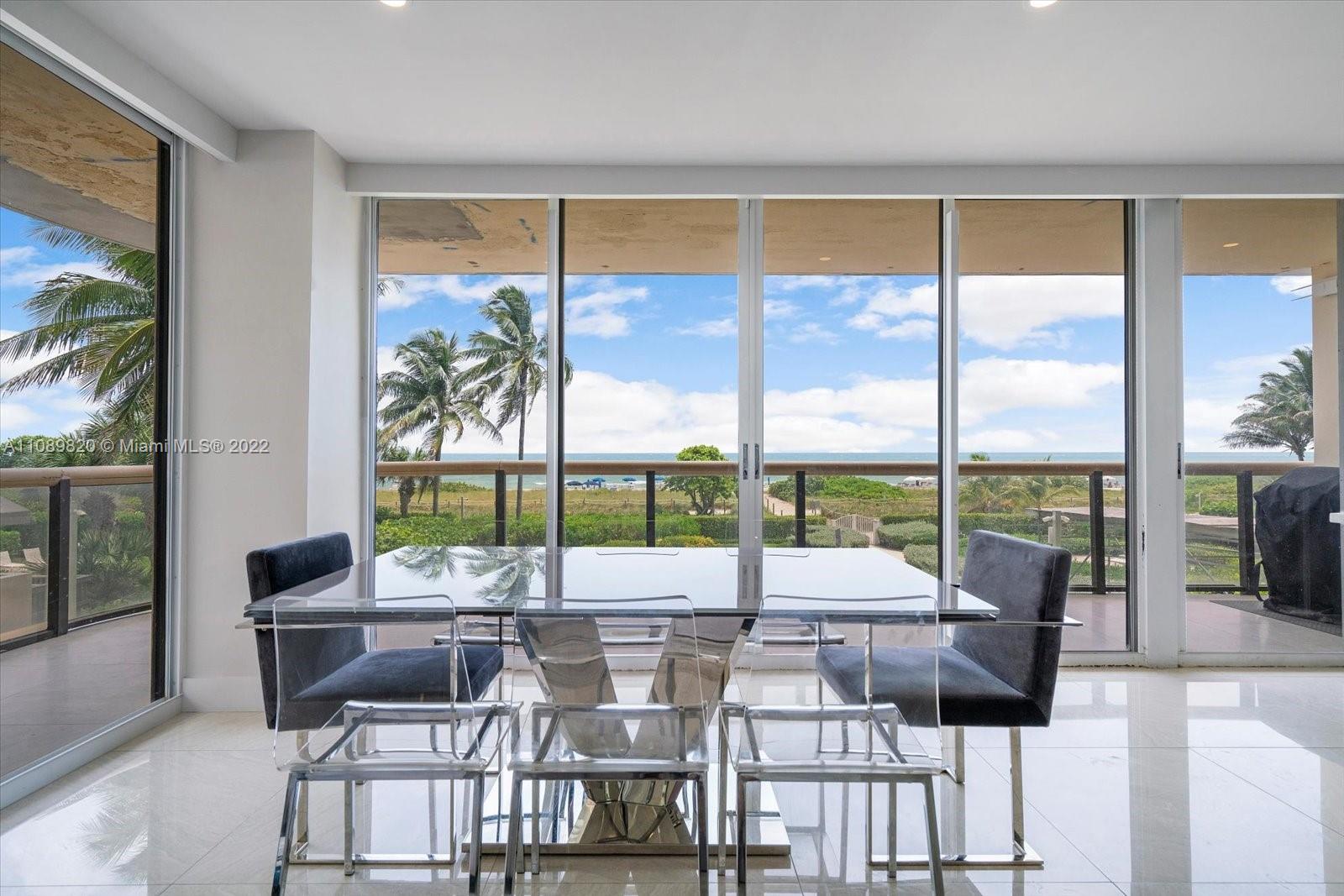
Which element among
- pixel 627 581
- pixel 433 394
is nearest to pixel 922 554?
pixel 627 581

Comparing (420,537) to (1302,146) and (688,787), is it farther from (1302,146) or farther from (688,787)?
(1302,146)

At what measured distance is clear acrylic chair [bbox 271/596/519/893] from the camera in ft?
5.85

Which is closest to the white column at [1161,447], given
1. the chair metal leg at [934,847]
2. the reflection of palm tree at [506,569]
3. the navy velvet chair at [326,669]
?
the chair metal leg at [934,847]

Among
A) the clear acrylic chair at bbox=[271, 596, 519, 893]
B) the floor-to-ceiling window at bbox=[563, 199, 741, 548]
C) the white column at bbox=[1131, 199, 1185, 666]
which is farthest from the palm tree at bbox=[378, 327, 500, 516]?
the white column at bbox=[1131, 199, 1185, 666]

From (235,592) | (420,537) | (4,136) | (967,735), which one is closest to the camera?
(4,136)

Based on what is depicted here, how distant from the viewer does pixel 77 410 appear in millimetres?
→ 2836

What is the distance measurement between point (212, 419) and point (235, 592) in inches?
31.1

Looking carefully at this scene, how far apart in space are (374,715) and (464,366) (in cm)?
256

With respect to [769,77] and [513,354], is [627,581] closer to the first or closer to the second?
[769,77]

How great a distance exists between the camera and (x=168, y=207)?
3.37 metres

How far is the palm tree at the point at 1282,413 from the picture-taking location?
13.5ft

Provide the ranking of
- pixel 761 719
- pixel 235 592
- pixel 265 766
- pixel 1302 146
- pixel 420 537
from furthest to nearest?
1. pixel 420 537
2. pixel 1302 146
3. pixel 235 592
4. pixel 265 766
5. pixel 761 719

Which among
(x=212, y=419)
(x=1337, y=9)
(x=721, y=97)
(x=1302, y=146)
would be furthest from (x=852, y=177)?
(x=212, y=419)

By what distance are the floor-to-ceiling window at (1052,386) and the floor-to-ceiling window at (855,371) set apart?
0.70 feet
